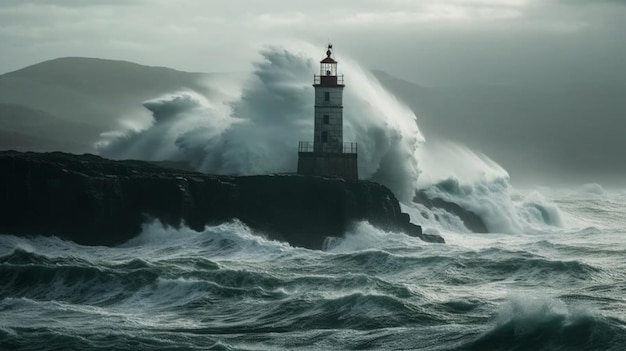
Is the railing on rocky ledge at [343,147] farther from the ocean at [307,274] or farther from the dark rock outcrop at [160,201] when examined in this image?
the dark rock outcrop at [160,201]

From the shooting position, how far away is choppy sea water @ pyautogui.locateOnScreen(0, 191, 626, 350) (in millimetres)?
22797

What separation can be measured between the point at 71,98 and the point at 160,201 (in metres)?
93.9

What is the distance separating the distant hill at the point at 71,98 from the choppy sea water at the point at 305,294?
6556 centimetres

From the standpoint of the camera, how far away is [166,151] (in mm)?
49406

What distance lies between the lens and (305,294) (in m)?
27.3

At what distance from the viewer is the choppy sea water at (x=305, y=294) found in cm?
2280

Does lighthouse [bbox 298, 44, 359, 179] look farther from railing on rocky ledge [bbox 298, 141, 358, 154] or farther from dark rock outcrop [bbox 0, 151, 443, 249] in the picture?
dark rock outcrop [bbox 0, 151, 443, 249]

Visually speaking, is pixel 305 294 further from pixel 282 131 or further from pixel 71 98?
pixel 71 98

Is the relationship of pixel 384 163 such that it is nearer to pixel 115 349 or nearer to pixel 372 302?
pixel 372 302

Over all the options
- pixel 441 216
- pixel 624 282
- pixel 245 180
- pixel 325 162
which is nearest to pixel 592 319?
pixel 624 282

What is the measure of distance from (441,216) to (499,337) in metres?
24.0

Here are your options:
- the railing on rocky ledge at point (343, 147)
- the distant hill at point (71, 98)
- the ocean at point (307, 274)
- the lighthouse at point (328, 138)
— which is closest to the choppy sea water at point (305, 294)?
the ocean at point (307, 274)

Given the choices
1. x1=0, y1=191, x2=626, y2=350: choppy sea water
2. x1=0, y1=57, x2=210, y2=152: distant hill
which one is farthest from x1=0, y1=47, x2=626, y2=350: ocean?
x1=0, y1=57, x2=210, y2=152: distant hill

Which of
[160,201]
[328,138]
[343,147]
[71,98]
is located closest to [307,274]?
[160,201]
